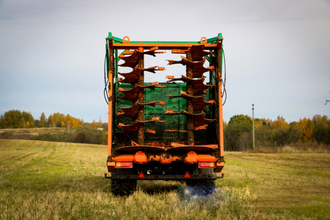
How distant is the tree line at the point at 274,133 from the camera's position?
152 feet

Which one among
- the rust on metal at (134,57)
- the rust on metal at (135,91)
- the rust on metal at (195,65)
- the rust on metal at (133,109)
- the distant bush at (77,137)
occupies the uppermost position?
the rust on metal at (134,57)

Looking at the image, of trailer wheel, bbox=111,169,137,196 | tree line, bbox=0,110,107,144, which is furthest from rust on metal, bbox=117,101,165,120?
tree line, bbox=0,110,107,144

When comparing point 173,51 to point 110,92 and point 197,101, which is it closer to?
point 197,101

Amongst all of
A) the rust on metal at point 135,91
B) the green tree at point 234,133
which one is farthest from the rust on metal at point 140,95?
the green tree at point 234,133

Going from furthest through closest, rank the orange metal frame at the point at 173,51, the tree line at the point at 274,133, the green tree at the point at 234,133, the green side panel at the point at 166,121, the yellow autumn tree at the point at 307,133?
the green tree at the point at 234,133
the yellow autumn tree at the point at 307,133
the tree line at the point at 274,133
the green side panel at the point at 166,121
the orange metal frame at the point at 173,51

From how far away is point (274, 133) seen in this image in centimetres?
5862

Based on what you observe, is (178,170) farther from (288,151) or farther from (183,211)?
(288,151)

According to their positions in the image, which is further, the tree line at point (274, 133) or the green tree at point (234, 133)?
the green tree at point (234, 133)

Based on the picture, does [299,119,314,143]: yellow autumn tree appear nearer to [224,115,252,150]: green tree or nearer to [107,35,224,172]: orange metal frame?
[224,115,252,150]: green tree

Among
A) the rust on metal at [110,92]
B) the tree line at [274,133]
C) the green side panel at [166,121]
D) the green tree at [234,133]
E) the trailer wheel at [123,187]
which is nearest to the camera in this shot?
the rust on metal at [110,92]

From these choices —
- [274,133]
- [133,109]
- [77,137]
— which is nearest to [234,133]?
[274,133]

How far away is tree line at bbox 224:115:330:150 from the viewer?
152ft

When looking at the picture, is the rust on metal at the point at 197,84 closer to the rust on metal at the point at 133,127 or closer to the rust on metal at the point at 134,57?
the rust on metal at the point at 134,57

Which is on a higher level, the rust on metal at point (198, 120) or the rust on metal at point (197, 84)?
the rust on metal at point (197, 84)
